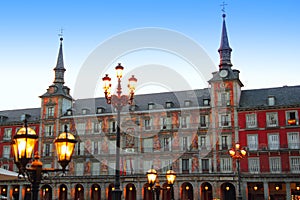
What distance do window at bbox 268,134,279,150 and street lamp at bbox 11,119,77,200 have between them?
41.1m

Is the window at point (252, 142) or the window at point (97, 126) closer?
the window at point (252, 142)

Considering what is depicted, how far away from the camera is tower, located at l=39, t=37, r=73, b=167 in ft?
193

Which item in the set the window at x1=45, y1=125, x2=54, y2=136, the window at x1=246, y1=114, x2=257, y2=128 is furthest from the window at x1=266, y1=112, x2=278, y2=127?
the window at x1=45, y1=125, x2=54, y2=136

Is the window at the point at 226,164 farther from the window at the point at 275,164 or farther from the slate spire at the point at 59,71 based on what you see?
the slate spire at the point at 59,71

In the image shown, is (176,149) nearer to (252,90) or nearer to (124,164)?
(124,164)

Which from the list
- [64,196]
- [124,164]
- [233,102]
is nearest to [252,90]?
[233,102]

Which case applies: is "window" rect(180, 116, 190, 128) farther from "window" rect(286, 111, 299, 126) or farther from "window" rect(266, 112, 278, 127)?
"window" rect(286, 111, 299, 126)

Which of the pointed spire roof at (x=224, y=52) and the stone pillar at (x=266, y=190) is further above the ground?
the pointed spire roof at (x=224, y=52)

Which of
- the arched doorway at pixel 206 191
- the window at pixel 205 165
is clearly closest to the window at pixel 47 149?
the window at pixel 205 165

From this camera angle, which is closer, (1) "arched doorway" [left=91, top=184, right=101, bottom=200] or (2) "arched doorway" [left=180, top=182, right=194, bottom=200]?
(2) "arched doorway" [left=180, top=182, right=194, bottom=200]

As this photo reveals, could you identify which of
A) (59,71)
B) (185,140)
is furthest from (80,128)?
(185,140)

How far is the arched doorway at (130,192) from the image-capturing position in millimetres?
54125

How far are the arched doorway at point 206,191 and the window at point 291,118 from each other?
12.4 m

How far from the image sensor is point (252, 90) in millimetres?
53938
